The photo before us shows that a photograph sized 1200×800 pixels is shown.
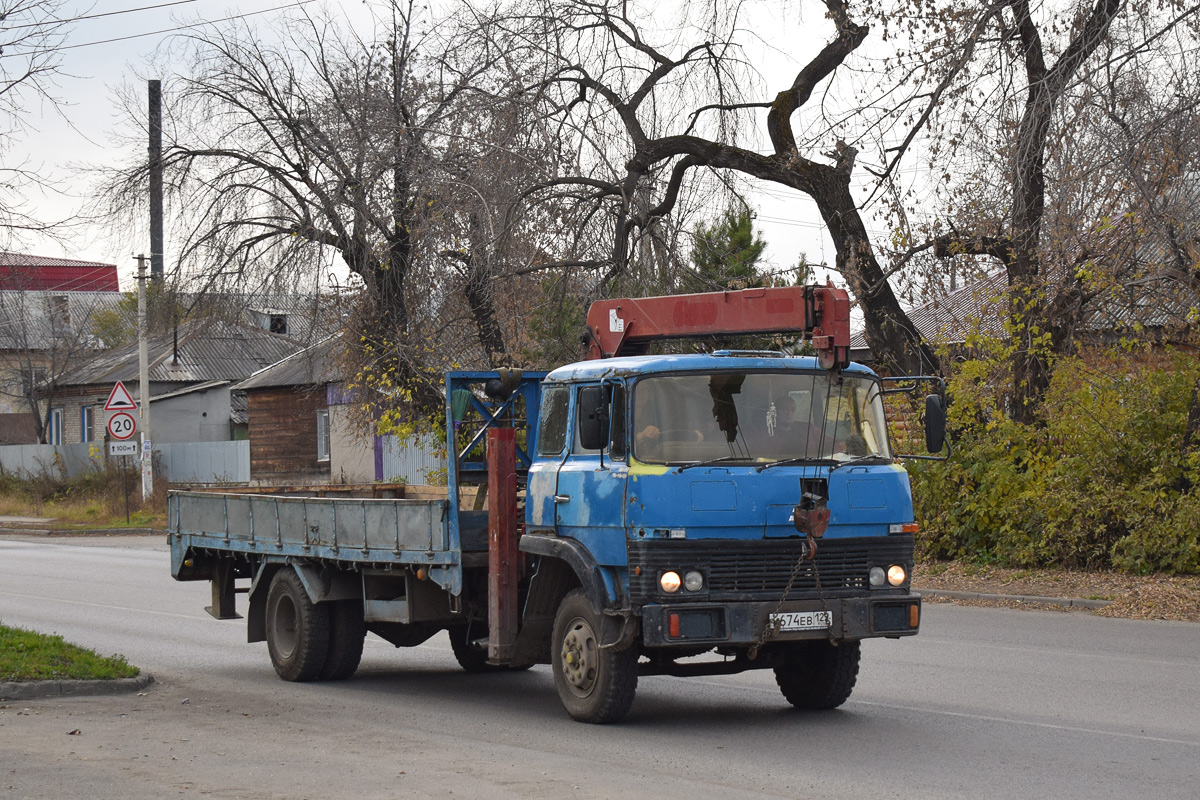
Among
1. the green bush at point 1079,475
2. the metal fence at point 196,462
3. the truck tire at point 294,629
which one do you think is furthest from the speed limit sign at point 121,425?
the truck tire at point 294,629

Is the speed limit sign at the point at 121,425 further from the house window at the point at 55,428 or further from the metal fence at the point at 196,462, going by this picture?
the house window at the point at 55,428

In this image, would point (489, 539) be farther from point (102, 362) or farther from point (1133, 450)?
point (102, 362)

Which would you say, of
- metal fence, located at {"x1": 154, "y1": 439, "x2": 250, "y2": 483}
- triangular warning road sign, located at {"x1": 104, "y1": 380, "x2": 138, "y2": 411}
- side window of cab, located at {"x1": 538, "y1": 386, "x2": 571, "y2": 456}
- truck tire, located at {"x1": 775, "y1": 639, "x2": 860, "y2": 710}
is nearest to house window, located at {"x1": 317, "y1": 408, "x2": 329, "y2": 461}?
metal fence, located at {"x1": 154, "y1": 439, "x2": 250, "y2": 483}

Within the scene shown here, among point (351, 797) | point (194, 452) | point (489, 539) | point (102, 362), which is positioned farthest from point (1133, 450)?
point (102, 362)

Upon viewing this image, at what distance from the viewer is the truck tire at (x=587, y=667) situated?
346 inches

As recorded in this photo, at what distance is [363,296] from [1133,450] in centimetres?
1299

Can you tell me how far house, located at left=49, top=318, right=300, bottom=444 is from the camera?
180 feet

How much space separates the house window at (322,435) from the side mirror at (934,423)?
140 feet

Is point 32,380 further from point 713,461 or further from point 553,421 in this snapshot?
point 713,461

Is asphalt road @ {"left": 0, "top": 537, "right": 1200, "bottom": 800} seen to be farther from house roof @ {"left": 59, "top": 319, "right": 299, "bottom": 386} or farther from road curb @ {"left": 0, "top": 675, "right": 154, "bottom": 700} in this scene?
house roof @ {"left": 59, "top": 319, "right": 299, "bottom": 386}

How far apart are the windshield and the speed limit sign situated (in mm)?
25329

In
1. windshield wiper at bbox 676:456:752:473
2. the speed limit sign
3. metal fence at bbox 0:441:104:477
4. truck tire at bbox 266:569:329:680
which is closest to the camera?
windshield wiper at bbox 676:456:752:473

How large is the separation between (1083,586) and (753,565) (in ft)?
33.0

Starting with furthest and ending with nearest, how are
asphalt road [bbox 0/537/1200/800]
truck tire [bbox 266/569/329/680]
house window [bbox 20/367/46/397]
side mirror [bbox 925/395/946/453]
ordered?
house window [bbox 20/367/46/397] → truck tire [bbox 266/569/329/680] → side mirror [bbox 925/395/946/453] → asphalt road [bbox 0/537/1200/800]
